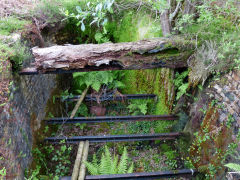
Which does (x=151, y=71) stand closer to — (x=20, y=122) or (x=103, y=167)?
(x=103, y=167)

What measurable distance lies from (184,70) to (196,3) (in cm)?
136

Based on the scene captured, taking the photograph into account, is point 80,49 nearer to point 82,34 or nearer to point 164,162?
point 164,162

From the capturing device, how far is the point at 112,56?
339cm

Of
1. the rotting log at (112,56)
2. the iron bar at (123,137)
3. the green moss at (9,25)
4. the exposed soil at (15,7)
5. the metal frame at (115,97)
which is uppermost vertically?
the exposed soil at (15,7)

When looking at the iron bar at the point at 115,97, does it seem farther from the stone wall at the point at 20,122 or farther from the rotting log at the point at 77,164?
the rotting log at the point at 77,164

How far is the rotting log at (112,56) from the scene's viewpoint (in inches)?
128

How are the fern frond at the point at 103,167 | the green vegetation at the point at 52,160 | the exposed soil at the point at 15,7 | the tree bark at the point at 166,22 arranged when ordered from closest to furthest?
the fern frond at the point at 103,167 → the tree bark at the point at 166,22 → the green vegetation at the point at 52,160 → the exposed soil at the point at 15,7

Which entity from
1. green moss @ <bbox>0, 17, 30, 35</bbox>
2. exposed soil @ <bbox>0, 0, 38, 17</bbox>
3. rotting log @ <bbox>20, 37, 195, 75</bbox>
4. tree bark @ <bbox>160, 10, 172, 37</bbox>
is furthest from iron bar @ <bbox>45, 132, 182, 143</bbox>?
exposed soil @ <bbox>0, 0, 38, 17</bbox>

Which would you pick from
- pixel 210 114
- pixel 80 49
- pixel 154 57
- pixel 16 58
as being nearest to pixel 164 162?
pixel 210 114

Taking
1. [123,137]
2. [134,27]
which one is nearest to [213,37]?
[123,137]

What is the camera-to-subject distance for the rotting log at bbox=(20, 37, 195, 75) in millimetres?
3246

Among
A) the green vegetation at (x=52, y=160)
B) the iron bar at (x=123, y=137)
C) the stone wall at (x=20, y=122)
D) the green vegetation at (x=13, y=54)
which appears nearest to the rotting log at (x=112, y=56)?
the green vegetation at (x=13, y=54)

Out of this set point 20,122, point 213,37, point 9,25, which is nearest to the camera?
point 213,37

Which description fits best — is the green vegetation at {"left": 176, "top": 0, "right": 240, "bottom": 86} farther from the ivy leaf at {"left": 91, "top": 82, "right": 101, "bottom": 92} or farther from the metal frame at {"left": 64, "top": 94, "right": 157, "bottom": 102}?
the ivy leaf at {"left": 91, "top": 82, "right": 101, "bottom": 92}
